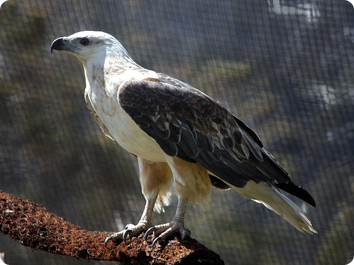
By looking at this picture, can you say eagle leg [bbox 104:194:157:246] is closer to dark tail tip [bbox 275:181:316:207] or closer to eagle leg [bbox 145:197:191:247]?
eagle leg [bbox 145:197:191:247]

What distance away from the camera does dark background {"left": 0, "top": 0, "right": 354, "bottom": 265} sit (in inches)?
127

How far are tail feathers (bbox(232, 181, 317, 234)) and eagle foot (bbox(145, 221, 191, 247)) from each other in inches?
12.3

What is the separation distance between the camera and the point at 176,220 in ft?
7.29

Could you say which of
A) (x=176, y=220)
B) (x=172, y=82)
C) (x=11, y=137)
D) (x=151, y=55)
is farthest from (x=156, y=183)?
(x=11, y=137)

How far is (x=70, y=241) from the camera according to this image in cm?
217

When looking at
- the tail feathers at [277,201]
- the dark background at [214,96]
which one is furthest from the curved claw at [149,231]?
the dark background at [214,96]

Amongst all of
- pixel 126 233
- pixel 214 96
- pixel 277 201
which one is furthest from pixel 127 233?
pixel 214 96

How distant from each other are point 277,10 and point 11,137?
198 cm

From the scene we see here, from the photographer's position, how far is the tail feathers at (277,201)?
236 cm

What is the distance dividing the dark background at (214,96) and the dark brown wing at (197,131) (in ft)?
3.29

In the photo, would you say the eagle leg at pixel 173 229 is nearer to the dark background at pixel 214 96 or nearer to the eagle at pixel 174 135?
the eagle at pixel 174 135

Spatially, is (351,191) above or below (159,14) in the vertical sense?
below

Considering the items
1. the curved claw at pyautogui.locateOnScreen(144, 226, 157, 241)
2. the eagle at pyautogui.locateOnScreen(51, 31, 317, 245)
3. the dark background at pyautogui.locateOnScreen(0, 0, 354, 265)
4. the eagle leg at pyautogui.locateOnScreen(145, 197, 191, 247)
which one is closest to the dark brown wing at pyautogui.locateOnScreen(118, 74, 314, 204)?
the eagle at pyautogui.locateOnScreen(51, 31, 317, 245)

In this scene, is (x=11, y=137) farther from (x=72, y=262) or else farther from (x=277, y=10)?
(x=277, y=10)
